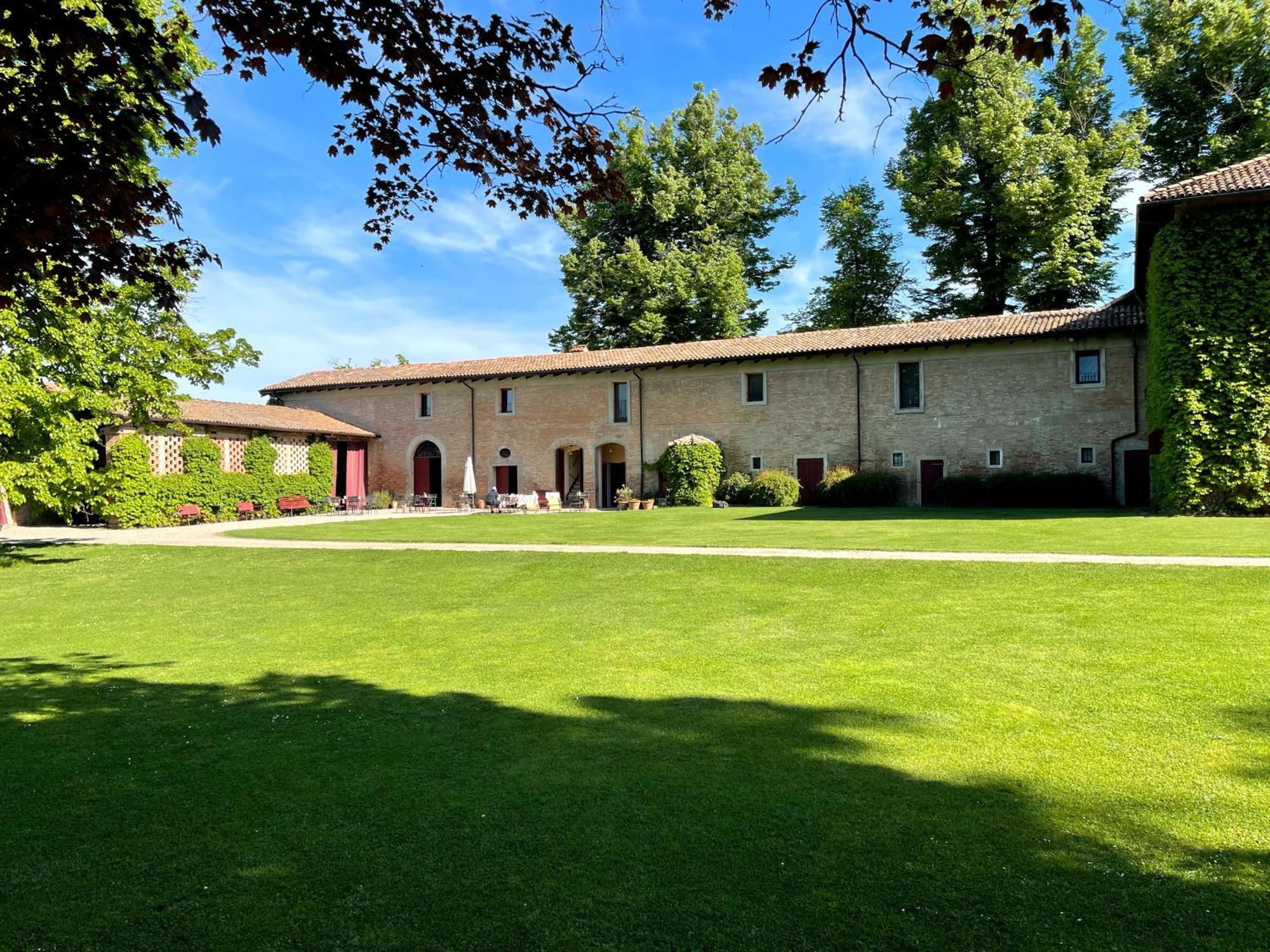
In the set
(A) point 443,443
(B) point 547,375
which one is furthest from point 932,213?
(A) point 443,443

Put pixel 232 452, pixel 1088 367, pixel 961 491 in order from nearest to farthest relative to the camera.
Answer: pixel 1088 367 < pixel 961 491 < pixel 232 452

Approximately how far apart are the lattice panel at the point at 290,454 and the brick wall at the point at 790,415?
4.40 m

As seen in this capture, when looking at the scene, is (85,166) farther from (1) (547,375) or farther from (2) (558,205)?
(1) (547,375)

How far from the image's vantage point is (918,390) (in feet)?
91.0

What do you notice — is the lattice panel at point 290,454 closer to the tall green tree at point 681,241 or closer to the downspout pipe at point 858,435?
the tall green tree at point 681,241

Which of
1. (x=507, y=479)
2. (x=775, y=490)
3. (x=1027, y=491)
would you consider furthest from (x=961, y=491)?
(x=507, y=479)

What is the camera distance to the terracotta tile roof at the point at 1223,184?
1711 cm

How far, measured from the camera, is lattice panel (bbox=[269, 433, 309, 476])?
102 ft

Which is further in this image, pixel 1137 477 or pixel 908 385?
pixel 908 385

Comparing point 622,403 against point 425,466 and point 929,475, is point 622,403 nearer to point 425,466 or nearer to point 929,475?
point 425,466

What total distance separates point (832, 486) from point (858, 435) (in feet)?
8.29

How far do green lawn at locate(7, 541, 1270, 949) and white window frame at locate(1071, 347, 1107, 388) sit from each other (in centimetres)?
1931

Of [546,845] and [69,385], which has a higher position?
[69,385]

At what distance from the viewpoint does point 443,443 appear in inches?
1393
